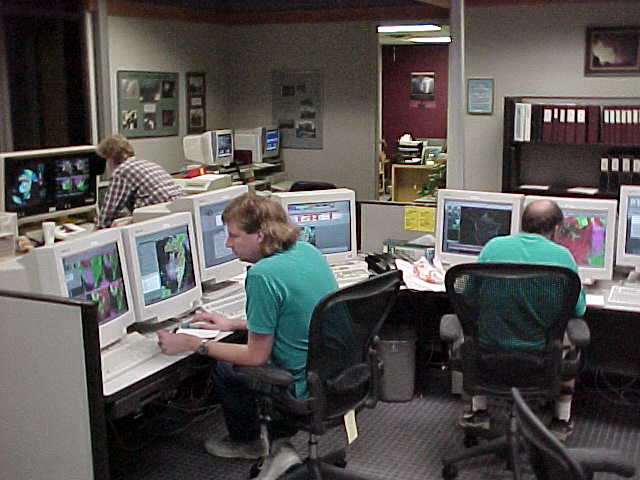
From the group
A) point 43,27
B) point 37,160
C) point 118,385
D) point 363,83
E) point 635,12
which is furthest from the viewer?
point 363,83

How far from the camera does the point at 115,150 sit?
534 centimetres

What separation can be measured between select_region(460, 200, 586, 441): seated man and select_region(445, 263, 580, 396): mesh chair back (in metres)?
0.04

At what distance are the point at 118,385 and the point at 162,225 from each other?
0.76 metres

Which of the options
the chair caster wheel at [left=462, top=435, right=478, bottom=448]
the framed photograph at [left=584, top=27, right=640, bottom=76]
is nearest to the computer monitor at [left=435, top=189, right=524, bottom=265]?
the chair caster wheel at [left=462, top=435, right=478, bottom=448]

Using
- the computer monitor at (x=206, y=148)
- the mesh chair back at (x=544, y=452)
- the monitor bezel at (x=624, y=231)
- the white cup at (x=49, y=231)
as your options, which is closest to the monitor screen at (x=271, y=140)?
the computer monitor at (x=206, y=148)

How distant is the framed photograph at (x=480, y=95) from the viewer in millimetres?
6910

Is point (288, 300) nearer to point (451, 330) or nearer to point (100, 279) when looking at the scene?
point (100, 279)

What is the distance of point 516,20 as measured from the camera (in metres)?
6.76

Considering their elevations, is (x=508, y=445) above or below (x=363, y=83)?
below

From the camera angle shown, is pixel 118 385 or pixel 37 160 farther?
pixel 37 160

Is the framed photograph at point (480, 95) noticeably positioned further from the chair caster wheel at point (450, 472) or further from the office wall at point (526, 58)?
the chair caster wheel at point (450, 472)

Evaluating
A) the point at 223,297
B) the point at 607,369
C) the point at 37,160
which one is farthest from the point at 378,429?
the point at 37,160

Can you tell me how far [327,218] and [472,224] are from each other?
2.34 ft

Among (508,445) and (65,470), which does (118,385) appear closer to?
(65,470)
